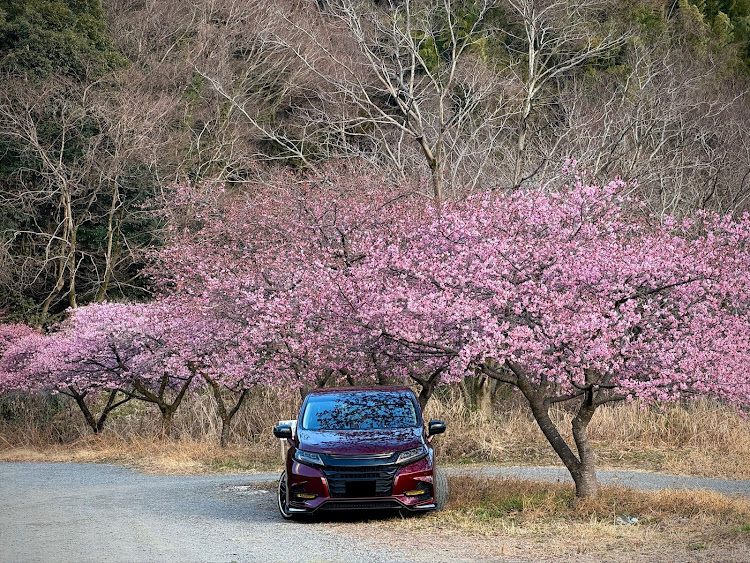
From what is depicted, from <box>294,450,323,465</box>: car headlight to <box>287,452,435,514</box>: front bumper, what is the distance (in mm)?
70

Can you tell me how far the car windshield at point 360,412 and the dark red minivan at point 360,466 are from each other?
0.01m

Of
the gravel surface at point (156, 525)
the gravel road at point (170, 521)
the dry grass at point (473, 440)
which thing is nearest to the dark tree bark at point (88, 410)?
the dry grass at point (473, 440)

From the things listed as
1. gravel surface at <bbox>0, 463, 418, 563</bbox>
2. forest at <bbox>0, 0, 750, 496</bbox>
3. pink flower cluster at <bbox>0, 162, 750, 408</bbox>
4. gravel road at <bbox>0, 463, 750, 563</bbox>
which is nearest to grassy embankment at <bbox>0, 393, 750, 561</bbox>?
forest at <bbox>0, 0, 750, 496</bbox>

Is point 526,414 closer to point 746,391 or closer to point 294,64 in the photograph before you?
point 746,391

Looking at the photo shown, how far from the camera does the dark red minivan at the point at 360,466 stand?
39.3ft

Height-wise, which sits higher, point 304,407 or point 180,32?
point 180,32

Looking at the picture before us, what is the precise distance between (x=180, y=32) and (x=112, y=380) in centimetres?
1785

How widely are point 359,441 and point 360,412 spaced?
0.79 meters

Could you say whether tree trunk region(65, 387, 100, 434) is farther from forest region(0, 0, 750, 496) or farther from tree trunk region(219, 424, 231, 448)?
tree trunk region(219, 424, 231, 448)

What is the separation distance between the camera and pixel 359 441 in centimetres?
1230

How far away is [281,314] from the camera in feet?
53.1

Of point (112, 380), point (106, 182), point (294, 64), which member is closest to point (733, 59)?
point (294, 64)

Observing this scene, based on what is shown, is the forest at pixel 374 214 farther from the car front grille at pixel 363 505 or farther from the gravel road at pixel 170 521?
the gravel road at pixel 170 521

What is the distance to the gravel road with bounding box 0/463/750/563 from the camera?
391 inches
